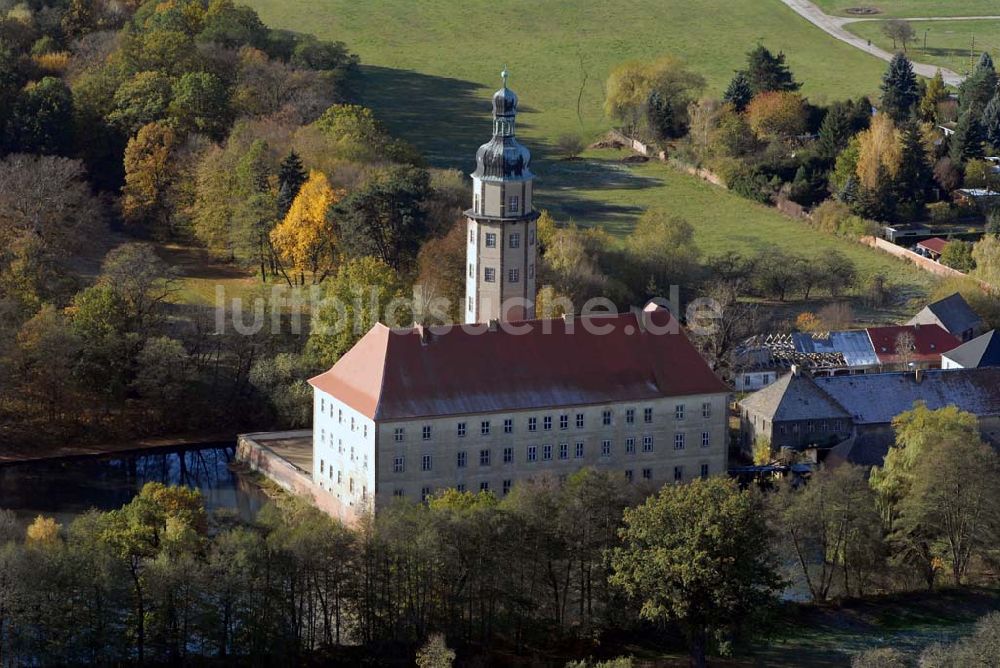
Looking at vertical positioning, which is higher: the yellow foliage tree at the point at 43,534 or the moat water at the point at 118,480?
the yellow foliage tree at the point at 43,534

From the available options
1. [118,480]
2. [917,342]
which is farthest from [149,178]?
[917,342]

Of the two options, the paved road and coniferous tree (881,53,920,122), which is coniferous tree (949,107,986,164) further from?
the paved road

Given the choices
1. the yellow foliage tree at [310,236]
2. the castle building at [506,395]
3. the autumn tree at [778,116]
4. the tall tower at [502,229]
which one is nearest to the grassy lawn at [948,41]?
the autumn tree at [778,116]

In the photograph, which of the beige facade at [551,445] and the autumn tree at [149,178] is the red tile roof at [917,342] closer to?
the beige facade at [551,445]

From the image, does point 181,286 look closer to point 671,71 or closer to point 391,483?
point 391,483

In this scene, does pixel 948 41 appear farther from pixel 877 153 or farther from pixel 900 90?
pixel 877 153
